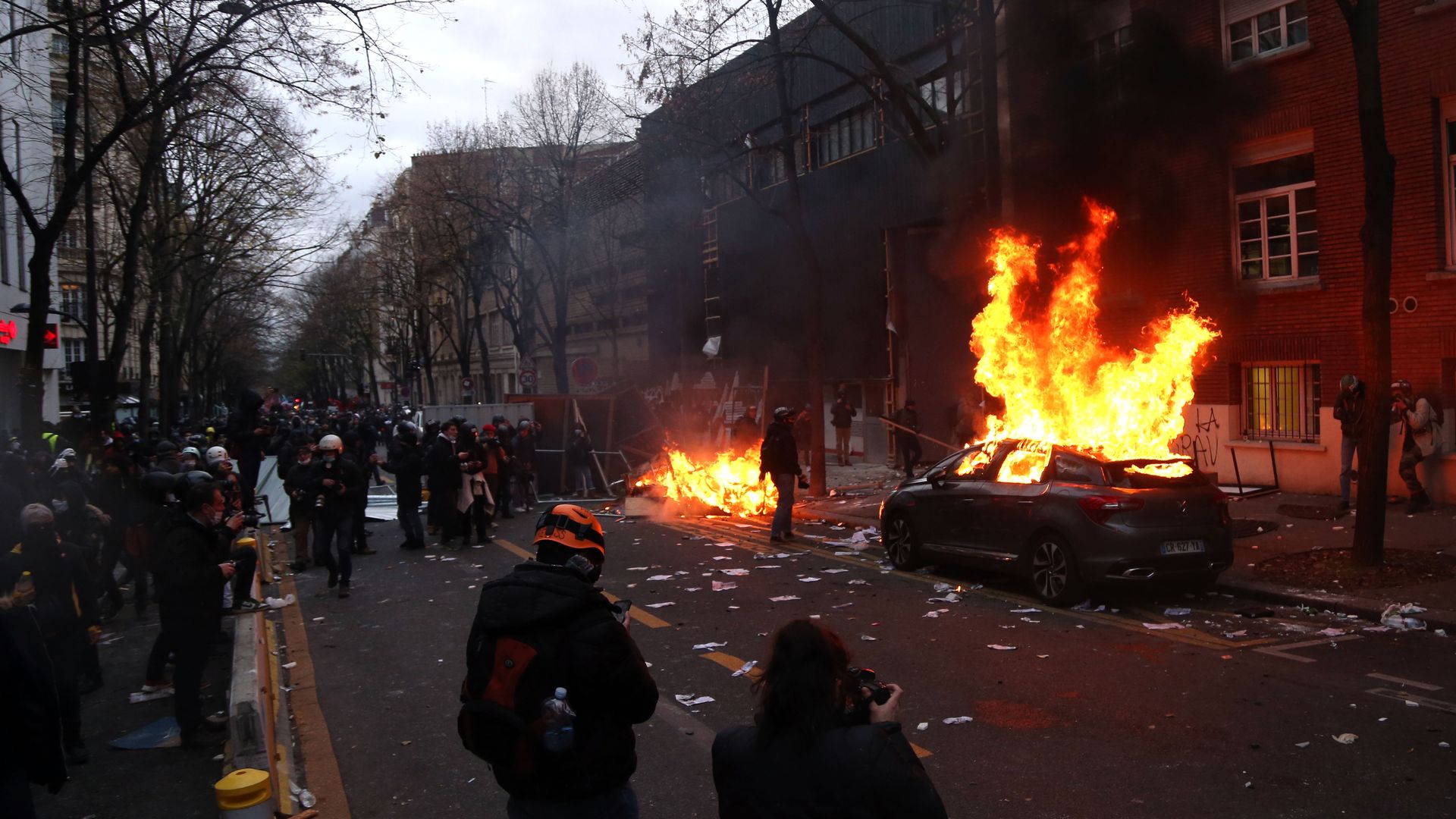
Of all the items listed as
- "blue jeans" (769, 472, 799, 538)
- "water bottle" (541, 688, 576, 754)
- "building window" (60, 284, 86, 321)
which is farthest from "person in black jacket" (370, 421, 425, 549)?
"building window" (60, 284, 86, 321)

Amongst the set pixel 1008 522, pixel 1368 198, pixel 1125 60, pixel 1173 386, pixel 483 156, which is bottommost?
pixel 1008 522

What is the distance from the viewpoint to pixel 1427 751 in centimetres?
535

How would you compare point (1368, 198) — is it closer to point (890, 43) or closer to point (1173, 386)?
point (1173, 386)

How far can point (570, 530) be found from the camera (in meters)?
3.24

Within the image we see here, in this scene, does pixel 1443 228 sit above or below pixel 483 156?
below

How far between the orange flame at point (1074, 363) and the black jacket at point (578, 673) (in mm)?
9362

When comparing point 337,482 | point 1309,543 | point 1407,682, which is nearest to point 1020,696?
point 1407,682

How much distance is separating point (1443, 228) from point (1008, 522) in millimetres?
7821

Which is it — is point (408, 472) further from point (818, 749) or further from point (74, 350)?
point (74, 350)

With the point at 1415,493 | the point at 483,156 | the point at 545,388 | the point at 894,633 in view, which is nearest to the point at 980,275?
the point at 1415,493

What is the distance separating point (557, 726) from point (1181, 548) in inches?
301

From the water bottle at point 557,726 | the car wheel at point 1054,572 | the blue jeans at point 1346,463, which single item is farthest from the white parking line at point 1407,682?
the blue jeans at point 1346,463

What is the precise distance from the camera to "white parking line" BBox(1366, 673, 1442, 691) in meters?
6.48

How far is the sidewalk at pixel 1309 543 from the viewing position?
28.7ft
